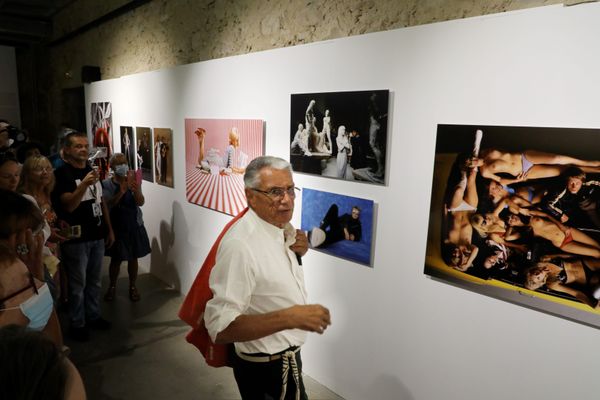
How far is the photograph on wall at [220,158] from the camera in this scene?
3.45m

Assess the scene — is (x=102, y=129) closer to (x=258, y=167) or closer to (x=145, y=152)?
(x=145, y=152)

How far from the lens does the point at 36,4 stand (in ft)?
26.0

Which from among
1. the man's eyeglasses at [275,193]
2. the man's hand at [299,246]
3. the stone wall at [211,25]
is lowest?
the man's hand at [299,246]

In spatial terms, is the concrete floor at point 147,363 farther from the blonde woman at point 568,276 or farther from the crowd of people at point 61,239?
the blonde woman at point 568,276

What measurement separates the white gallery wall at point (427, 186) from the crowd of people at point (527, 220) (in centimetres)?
17

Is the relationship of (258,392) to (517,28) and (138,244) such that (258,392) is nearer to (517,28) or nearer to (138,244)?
(517,28)

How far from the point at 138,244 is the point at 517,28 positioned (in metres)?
4.22

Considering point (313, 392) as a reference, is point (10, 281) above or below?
above

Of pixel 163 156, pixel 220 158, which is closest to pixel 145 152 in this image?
pixel 163 156

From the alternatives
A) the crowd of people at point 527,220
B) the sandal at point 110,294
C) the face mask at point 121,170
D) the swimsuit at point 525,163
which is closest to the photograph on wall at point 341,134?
the crowd of people at point 527,220

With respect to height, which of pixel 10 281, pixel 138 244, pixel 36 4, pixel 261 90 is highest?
pixel 36 4

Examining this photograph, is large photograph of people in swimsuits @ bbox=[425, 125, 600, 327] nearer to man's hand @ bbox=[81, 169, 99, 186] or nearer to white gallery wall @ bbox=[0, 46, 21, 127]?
man's hand @ bbox=[81, 169, 99, 186]

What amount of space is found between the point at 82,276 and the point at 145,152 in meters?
2.07

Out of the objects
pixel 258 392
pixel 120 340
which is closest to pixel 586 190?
pixel 258 392
